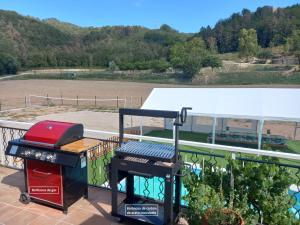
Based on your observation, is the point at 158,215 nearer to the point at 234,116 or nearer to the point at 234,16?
the point at 234,116

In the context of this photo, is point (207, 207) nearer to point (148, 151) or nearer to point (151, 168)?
point (151, 168)

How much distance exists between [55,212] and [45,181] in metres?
0.41

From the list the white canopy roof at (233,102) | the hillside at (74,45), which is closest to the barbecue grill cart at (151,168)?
the white canopy roof at (233,102)

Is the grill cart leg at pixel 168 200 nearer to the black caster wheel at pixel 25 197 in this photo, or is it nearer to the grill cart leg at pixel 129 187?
the grill cart leg at pixel 129 187

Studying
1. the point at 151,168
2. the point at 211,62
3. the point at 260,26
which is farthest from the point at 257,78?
the point at 260,26

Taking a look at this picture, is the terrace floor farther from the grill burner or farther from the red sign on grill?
the grill burner

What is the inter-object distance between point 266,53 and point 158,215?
267ft

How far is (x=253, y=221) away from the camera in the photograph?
233 cm

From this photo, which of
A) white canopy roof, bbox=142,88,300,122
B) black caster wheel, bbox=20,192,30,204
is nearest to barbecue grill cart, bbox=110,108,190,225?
black caster wheel, bbox=20,192,30,204

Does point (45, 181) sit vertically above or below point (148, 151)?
below

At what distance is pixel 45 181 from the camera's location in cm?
339

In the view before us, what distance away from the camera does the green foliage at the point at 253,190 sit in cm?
229

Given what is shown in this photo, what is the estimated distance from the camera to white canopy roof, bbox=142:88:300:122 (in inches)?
376

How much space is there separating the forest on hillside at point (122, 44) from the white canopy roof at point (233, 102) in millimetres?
54217
